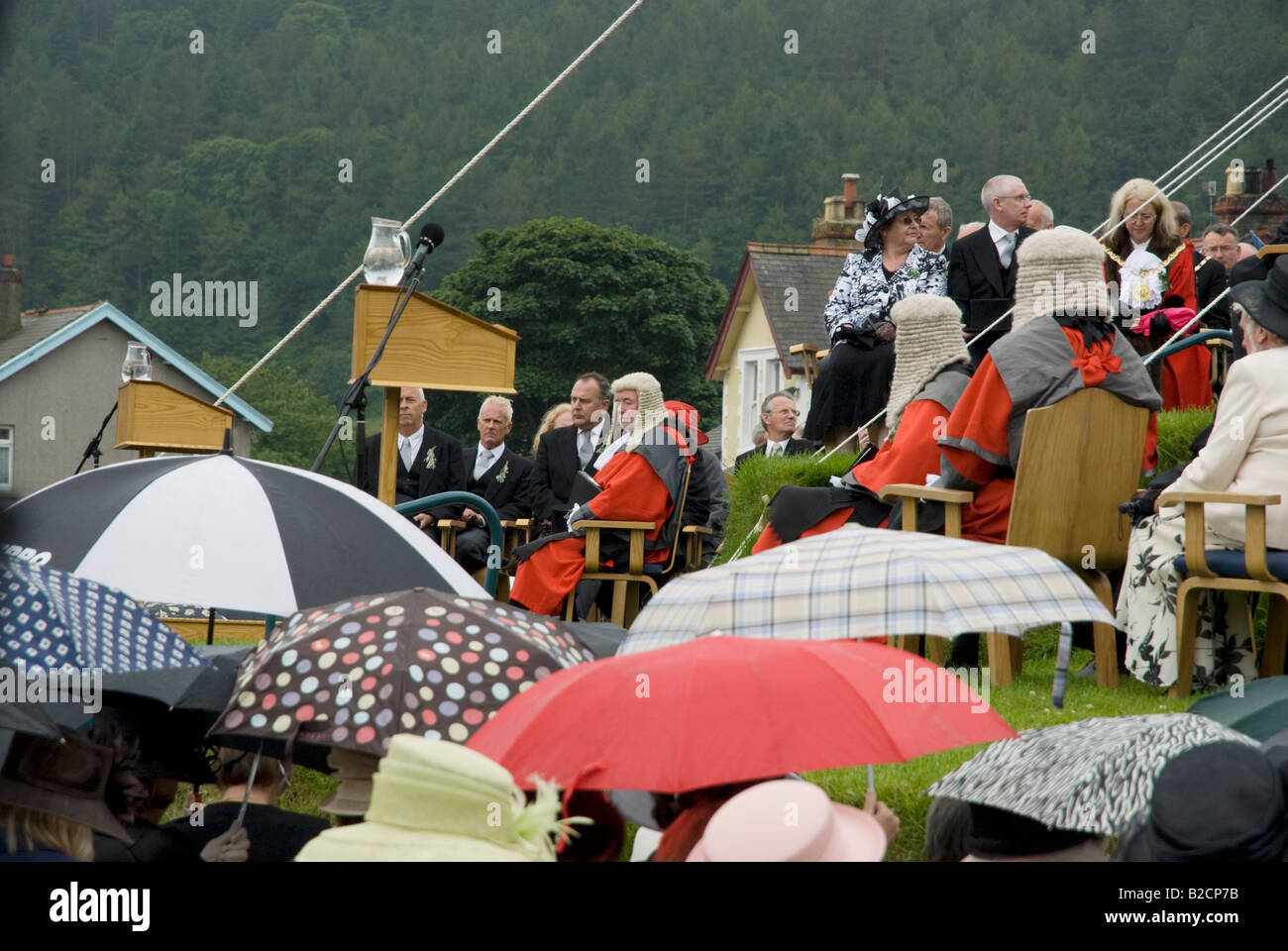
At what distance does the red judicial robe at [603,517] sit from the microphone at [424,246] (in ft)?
15.4

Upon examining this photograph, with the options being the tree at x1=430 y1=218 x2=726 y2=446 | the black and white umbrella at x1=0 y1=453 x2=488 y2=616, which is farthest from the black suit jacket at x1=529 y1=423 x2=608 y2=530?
the tree at x1=430 y1=218 x2=726 y2=446

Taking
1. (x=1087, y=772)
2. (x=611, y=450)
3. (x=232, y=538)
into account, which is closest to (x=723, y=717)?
(x=1087, y=772)

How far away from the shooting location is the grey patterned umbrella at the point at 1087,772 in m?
2.60

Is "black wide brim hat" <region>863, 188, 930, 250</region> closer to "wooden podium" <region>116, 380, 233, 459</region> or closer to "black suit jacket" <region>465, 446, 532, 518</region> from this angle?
"black suit jacket" <region>465, 446, 532, 518</region>

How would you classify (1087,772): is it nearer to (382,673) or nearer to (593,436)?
(382,673)

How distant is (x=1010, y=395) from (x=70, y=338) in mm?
45849

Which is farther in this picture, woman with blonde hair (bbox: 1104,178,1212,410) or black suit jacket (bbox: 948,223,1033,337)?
black suit jacket (bbox: 948,223,1033,337)

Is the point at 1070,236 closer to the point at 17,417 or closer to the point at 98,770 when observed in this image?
the point at 98,770

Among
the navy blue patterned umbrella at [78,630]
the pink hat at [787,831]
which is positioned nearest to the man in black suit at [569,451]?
the navy blue patterned umbrella at [78,630]

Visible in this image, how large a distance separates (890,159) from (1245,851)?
72180 mm

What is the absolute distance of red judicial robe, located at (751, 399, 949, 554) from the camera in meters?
7.00

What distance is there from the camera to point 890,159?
7219cm

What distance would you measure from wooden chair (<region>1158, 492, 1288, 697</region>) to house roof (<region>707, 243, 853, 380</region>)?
36.5 metres

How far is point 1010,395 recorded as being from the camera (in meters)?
6.51
